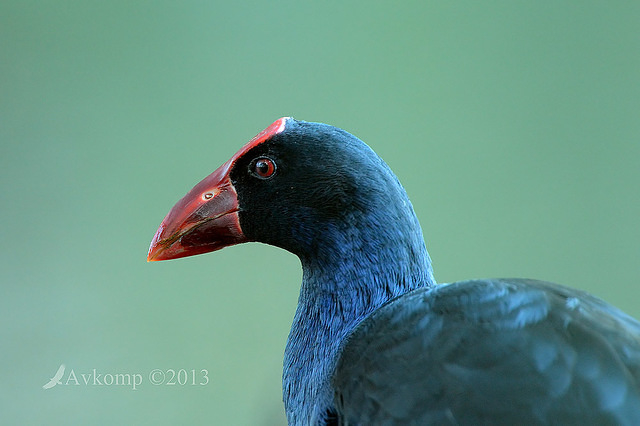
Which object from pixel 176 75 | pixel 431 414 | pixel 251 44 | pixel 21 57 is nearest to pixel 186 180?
pixel 176 75

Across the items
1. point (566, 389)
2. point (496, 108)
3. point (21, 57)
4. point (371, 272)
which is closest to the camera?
point (566, 389)

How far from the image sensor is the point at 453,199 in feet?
7.06

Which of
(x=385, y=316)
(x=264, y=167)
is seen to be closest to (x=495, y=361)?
(x=385, y=316)

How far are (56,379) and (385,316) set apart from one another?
5.12 ft

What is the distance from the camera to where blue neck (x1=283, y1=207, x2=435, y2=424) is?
0.82 meters

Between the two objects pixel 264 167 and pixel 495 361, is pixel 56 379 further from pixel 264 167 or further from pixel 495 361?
pixel 495 361

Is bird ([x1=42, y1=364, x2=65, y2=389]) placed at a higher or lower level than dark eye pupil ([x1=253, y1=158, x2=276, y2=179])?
lower

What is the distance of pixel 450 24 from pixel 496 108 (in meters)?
0.32

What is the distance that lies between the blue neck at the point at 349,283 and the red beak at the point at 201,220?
5.4 inches

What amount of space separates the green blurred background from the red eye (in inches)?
47.3

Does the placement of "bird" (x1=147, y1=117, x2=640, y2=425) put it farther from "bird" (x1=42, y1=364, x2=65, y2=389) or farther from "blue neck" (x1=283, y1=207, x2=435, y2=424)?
"bird" (x1=42, y1=364, x2=65, y2=389)

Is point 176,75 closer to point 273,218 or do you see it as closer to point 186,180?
point 186,180

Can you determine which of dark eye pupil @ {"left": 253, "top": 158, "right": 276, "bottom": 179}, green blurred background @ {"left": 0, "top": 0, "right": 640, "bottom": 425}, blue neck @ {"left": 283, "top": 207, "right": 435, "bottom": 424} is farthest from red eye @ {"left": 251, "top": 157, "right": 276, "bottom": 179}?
green blurred background @ {"left": 0, "top": 0, "right": 640, "bottom": 425}

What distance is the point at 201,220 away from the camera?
0.89 metres
